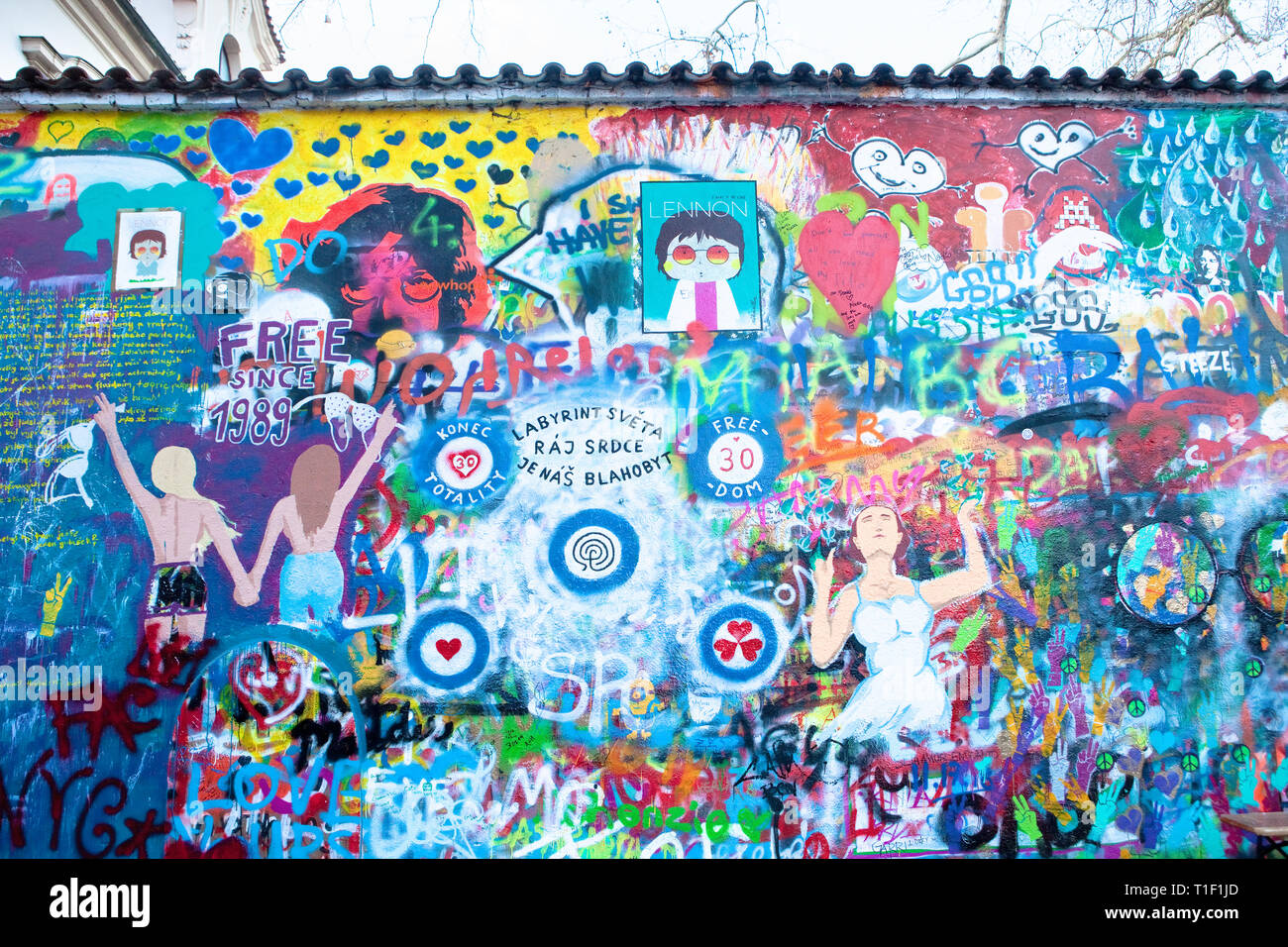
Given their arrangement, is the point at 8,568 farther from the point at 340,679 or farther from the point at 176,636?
the point at 340,679

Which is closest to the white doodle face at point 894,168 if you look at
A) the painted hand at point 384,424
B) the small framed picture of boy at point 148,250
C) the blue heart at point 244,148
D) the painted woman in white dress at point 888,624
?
the painted woman in white dress at point 888,624

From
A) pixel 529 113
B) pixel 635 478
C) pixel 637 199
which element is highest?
pixel 529 113

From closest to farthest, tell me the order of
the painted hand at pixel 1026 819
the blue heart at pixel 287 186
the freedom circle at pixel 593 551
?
the painted hand at pixel 1026 819, the freedom circle at pixel 593 551, the blue heart at pixel 287 186

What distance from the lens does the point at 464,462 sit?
473cm

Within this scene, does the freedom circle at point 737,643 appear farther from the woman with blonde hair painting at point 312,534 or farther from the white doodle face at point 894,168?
the white doodle face at point 894,168

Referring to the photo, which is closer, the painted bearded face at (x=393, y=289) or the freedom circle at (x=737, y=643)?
the freedom circle at (x=737, y=643)

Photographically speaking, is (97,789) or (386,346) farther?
(386,346)

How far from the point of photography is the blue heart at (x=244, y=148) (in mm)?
4898

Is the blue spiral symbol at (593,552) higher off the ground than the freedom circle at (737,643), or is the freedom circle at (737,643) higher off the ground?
the blue spiral symbol at (593,552)

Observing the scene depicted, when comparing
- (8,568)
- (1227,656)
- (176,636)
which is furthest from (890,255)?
(8,568)

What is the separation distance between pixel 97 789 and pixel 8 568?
4.54ft

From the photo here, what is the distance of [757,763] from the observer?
4.57 meters

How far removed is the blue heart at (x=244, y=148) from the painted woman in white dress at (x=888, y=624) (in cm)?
411

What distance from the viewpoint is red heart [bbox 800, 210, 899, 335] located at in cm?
484
